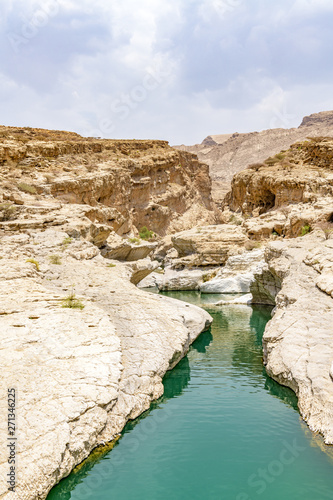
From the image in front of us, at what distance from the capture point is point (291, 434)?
292 inches

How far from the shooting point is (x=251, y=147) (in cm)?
11188

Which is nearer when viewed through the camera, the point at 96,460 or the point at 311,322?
the point at 96,460

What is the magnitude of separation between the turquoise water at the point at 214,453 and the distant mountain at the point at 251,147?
271ft

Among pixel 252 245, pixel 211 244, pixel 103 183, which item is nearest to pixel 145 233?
pixel 103 183

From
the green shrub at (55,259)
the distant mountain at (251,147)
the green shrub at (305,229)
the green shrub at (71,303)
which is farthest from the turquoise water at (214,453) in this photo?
the distant mountain at (251,147)

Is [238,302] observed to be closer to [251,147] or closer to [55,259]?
[55,259]

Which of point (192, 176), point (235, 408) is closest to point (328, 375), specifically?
point (235, 408)

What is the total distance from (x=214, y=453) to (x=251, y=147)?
113 meters

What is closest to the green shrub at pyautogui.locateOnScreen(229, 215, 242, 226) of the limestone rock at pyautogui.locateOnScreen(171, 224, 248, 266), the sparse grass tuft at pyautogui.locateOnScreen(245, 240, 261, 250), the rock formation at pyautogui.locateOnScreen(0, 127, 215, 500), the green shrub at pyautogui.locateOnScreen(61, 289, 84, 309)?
the limestone rock at pyautogui.locateOnScreen(171, 224, 248, 266)

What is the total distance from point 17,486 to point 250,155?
111 metres

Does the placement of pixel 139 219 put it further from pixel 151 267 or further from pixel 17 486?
pixel 17 486

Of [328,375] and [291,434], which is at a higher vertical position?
[328,375]

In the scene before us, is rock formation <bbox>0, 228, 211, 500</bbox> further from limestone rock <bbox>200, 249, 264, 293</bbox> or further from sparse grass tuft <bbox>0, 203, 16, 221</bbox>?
limestone rock <bbox>200, 249, 264, 293</bbox>

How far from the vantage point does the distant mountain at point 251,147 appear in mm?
101688
